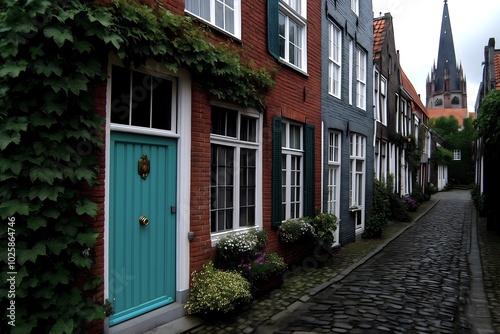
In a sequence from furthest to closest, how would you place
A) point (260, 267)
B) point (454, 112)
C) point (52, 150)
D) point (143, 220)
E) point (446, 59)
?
1. point (446, 59)
2. point (454, 112)
3. point (260, 267)
4. point (143, 220)
5. point (52, 150)

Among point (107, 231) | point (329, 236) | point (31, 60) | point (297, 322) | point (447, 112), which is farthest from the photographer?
point (447, 112)

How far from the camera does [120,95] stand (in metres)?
4.45

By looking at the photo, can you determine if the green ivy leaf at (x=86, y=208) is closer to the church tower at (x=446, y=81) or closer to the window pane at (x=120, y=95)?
the window pane at (x=120, y=95)

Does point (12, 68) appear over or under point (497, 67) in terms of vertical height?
under

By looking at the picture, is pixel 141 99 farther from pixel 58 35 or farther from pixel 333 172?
pixel 333 172

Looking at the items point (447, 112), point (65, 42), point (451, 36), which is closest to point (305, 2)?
point (65, 42)

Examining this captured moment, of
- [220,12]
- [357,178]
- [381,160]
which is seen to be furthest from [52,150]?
[381,160]

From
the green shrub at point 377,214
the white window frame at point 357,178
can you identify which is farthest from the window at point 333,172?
the green shrub at point 377,214

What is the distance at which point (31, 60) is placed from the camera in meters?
3.31

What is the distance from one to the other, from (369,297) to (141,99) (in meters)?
4.46

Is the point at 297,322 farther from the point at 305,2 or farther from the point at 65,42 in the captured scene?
the point at 305,2

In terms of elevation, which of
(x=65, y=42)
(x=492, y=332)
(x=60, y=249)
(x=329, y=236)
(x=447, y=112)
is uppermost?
(x=447, y=112)

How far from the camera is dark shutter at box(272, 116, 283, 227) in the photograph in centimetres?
717

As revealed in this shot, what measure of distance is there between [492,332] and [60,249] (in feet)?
16.4
